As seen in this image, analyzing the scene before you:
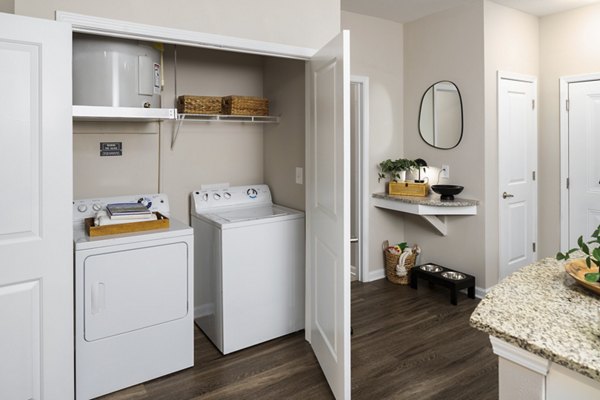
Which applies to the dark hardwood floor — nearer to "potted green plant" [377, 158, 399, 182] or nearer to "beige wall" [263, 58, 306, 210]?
"beige wall" [263, 58, 306, 210]

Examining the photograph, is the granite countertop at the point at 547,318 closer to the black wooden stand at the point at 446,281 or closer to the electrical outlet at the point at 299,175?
the electrical outlet at the point at 299,175

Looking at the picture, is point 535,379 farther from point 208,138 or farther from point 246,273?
point 208,138

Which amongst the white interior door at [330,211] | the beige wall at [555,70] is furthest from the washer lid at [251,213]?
the beige wall at [555,70]

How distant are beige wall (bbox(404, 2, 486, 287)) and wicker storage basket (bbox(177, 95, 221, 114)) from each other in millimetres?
2114

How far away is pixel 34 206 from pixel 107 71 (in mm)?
848

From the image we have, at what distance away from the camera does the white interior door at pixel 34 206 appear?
1.79 m

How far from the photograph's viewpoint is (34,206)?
1864 millimetres

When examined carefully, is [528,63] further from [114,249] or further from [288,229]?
[114,249]

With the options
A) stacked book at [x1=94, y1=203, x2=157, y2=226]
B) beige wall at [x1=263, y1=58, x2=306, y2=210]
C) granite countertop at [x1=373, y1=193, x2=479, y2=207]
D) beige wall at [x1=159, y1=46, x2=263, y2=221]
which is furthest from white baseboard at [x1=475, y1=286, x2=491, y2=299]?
stacked book at [x1=94, y1=203, x2=157, y2=226]

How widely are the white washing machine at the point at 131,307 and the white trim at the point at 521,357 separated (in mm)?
1879

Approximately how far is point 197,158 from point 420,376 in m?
2.20

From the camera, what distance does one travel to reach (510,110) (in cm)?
396

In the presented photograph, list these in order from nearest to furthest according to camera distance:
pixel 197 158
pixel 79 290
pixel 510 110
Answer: pixel 79 290
pixel 197 158
pixel 510 110

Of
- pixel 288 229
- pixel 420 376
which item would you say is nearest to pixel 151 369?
pixel 288 229
